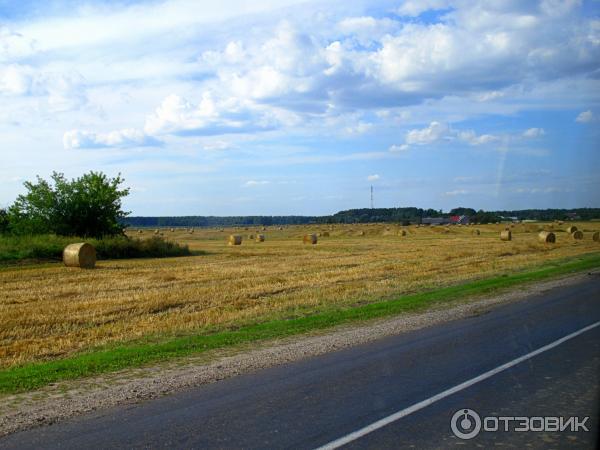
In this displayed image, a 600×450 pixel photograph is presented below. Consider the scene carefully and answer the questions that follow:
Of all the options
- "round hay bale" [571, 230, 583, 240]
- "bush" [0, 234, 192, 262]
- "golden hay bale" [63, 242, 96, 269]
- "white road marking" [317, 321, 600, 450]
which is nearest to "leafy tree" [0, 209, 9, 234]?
"bush" [0, 234, 192, 262]

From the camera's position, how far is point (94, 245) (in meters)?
36.3

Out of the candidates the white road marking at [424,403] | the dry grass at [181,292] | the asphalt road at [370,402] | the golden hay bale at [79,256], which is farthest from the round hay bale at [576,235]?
the white road marking at [424,403]

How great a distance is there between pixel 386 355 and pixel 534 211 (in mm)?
114575

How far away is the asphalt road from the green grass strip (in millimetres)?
2124

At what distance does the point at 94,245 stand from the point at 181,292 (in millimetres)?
18524

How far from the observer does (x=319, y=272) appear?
25.8 m

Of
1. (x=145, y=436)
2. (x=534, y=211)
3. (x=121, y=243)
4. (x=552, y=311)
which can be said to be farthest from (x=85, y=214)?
(x=534, y=211)

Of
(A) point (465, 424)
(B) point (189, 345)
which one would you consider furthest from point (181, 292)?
(A) point (465, 424)

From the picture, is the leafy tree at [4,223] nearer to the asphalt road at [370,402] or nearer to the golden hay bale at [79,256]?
the golden hay bale at [79,256]

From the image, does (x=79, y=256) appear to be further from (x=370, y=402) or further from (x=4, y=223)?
(x=370, y=402)

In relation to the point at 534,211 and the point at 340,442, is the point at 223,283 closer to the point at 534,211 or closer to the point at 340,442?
the point at 340,442

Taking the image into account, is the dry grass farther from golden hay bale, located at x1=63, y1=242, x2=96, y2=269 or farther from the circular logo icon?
the circular logo icon

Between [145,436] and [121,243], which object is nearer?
[145,436]

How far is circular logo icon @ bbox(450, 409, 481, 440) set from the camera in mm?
6211
